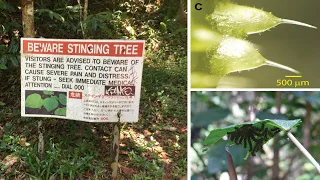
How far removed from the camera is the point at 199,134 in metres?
1.78

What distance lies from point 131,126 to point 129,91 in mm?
1545

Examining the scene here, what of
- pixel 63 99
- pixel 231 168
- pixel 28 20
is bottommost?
pixel 231 168

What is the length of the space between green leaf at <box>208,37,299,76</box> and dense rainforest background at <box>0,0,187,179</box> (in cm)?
195

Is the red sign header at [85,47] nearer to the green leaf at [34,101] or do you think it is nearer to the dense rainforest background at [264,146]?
the green leaf at [34,101]

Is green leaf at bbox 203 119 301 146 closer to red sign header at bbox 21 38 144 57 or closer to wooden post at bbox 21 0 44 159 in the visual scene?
red sign header at bbox 21 38 144 57

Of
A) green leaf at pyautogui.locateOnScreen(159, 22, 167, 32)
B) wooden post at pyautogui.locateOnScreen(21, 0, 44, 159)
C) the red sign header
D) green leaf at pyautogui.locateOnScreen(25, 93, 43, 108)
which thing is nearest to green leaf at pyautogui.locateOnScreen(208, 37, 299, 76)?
the red sign header

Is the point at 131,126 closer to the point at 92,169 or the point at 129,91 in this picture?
the point at 92,169

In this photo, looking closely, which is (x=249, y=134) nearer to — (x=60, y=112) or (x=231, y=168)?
(x=231, y=168)

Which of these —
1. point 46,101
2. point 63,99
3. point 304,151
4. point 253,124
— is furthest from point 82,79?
point 304,151

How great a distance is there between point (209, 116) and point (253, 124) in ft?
0.65

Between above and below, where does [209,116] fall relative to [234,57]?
below

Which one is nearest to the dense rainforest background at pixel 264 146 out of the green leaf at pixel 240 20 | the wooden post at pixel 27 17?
the green leaf at pixel 240 20

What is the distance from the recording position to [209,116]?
1.71m

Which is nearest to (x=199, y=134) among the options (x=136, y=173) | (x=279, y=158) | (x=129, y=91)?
(x=279, y=158)
